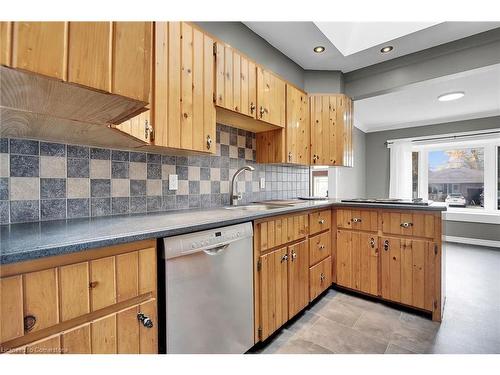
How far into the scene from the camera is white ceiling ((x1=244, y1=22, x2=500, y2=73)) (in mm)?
2068

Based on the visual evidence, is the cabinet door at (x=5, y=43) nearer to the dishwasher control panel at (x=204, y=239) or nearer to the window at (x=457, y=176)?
the dishwasher control panel at (x=204, y=239)

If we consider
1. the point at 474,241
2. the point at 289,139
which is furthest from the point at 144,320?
the point at 474,241

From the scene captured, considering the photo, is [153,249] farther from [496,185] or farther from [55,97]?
[496,185]

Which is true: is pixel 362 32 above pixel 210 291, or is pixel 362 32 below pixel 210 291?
above

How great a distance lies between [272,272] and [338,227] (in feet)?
3.59

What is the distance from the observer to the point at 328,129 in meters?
2.75

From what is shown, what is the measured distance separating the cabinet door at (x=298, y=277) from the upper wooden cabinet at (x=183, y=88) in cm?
104

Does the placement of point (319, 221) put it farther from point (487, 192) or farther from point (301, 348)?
point (487, 192)

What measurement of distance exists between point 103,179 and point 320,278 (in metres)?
1.97

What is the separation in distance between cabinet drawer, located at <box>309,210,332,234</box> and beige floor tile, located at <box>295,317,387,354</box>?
75 cm

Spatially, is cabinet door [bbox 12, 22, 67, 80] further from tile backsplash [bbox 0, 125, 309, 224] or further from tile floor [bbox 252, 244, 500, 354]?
tile floor [bbox 252, 244, 500, 354]

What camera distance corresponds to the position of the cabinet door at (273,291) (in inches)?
60.3

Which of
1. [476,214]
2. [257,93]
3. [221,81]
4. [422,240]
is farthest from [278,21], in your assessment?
[476,214]

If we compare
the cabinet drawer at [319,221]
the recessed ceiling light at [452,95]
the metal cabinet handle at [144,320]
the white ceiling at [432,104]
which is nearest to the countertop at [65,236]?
the metal cabinet handle at [144,320]
